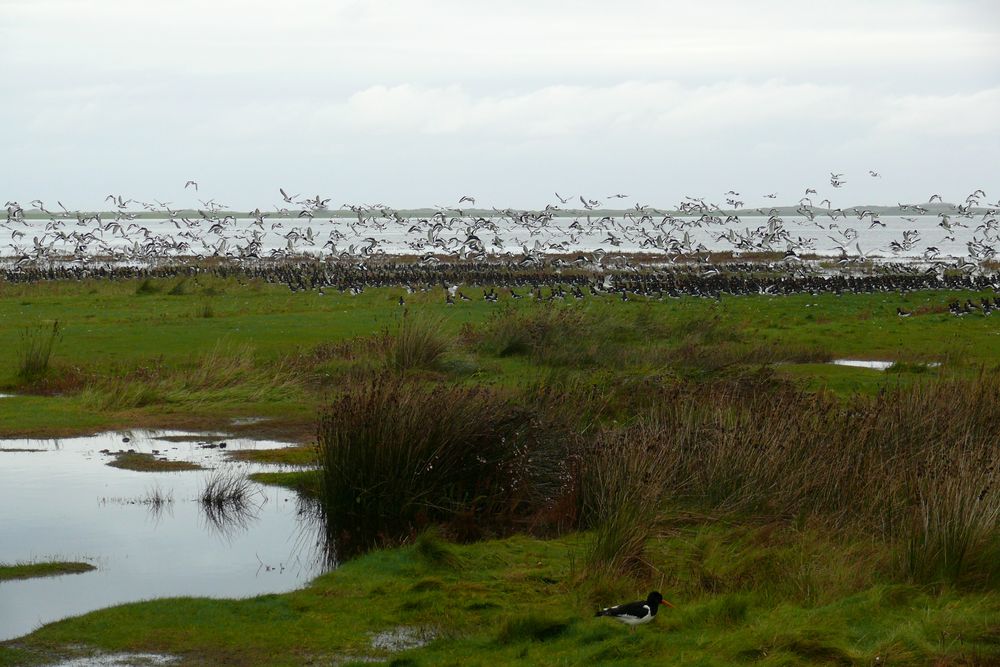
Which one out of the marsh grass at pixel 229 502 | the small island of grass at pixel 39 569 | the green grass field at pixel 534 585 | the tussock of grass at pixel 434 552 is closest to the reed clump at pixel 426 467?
the green grass field at pixel 534 585

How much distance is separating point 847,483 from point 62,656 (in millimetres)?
7277

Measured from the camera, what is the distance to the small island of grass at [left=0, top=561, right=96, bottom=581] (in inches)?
439

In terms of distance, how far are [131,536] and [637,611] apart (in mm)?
6534

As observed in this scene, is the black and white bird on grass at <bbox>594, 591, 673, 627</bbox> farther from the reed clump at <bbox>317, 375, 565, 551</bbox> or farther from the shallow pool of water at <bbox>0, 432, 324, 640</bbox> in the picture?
the reed clump at <bbox>317, 375, 565, 551</bbox>

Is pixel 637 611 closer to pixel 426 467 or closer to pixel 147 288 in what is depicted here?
pixel 426 467

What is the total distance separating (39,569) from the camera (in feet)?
37.2

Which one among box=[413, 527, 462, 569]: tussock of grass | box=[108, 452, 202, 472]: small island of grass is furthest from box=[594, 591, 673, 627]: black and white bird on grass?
box=[108, 452, 202, 472]: small island of grass

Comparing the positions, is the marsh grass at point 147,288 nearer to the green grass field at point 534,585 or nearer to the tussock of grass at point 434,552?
the green grass field at point 534,585

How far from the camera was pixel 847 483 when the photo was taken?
11836 millimetres

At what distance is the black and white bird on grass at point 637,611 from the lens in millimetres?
8586

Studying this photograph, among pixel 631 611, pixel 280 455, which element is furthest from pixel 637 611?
pixel 280 455

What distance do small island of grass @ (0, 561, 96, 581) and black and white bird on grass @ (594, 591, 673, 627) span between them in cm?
543

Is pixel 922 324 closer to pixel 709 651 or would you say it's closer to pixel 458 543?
pixel 458 543

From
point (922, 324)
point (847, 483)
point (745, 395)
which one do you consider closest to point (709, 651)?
point (847, 483)
